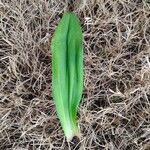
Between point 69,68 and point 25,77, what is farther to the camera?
point 25,77

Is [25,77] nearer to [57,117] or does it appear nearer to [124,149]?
[57,117]

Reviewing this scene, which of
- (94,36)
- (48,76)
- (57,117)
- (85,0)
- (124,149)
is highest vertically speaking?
(85,0)

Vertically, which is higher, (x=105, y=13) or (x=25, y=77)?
(x=105, y=13)

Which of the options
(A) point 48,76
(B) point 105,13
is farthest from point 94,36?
(A) point 48,76
